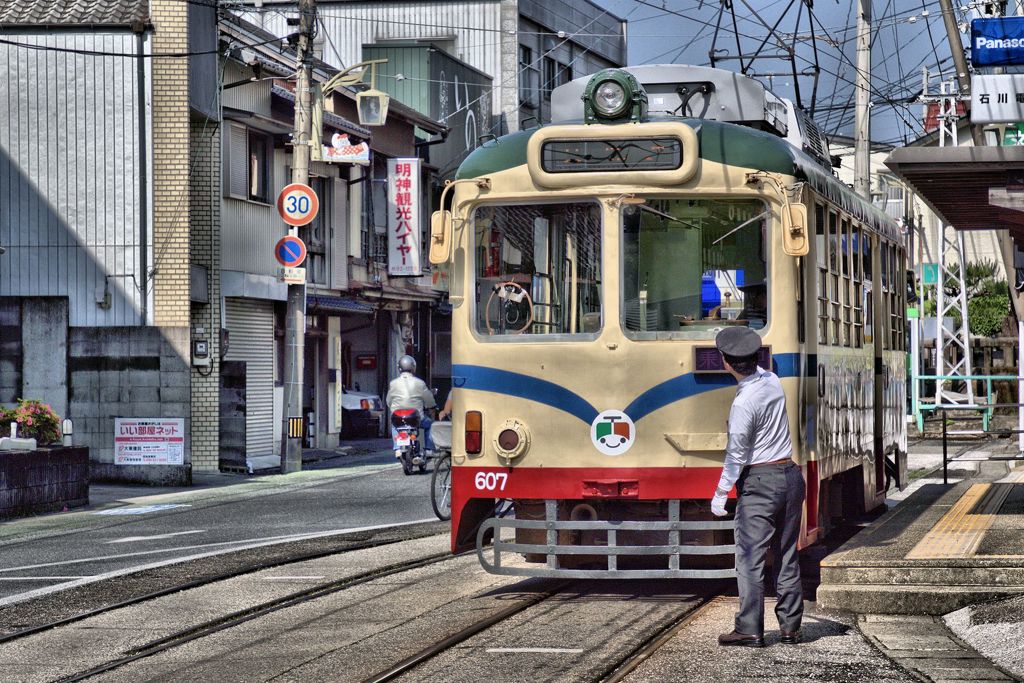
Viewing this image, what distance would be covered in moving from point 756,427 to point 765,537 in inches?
24.5

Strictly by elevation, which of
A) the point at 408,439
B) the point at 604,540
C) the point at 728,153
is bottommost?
the point at 604,540

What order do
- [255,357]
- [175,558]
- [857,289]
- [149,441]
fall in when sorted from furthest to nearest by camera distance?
1. [255,357]
2. [149,441]
3. [175,558]
4. [857,289]

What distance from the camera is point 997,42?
15.0 metres

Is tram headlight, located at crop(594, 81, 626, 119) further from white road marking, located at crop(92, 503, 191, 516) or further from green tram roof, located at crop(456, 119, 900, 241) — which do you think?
white road marking, located at crop(92, 503, 191, 516)

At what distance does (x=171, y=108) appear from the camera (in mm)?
24453

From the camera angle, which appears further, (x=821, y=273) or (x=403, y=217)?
(x=403, y=217)

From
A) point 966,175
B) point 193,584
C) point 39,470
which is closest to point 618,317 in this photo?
point 193,584

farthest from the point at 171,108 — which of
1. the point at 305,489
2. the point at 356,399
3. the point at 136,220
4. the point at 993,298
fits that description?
the point at 993,298

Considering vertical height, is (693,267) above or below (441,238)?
below

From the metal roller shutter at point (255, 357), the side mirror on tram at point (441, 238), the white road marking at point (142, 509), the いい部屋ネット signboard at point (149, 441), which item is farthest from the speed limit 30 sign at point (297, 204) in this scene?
the side mirror on tram at point (441, 238)

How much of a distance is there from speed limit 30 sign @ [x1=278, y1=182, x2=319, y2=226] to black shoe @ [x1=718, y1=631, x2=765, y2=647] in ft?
54.8

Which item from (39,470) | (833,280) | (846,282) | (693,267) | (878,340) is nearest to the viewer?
(693,267)

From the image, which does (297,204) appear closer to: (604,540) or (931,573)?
(604,540)

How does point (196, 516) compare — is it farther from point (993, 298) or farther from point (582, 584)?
point (993, 298)
